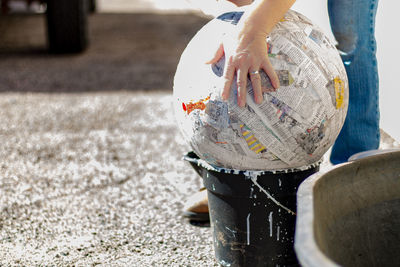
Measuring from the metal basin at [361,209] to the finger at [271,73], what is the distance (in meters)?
0.36

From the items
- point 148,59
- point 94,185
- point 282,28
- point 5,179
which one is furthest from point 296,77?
point 148,59

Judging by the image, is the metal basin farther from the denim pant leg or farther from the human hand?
the denim pant leg

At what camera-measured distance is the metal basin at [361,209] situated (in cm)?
155

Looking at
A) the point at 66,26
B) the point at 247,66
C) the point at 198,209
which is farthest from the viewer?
the point at 66,26

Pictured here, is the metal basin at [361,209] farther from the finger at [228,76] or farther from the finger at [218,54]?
the finger at [218,54]

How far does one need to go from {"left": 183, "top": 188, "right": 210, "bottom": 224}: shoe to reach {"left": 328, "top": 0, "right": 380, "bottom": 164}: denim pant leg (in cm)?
67

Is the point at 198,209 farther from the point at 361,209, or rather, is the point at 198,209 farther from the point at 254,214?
the point at 361,209

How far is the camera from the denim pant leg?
238cm

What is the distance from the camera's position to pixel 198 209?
104 inches

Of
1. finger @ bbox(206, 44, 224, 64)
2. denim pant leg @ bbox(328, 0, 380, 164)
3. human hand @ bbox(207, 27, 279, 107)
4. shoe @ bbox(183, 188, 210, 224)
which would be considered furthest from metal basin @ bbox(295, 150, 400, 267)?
shoe @ bbox(183, 188, 210, 224)

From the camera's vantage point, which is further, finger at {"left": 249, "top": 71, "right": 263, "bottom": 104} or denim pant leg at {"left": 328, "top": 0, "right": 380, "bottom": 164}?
denim pant leg at {"left": 328, "top": 0, "right": 380, "bottom": 164}

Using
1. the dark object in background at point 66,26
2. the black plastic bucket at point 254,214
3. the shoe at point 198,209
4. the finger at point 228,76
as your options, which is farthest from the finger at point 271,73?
the dark object in background at point 66,26

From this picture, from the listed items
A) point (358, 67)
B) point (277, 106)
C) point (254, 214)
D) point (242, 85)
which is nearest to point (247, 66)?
point (242, 85)

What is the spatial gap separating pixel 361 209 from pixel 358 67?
963mm
